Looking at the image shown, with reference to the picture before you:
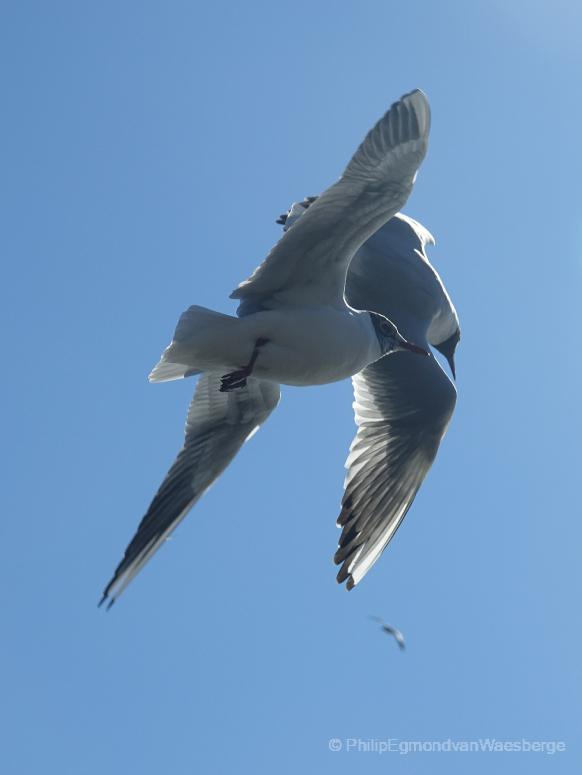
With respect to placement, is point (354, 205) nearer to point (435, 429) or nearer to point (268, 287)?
point (268, 287)

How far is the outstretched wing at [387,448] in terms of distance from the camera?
774 cm

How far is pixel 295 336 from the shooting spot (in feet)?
21.2

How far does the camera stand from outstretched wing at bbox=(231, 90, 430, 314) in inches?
235

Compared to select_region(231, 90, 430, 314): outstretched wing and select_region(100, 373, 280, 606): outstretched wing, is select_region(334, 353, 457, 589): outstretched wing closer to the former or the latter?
select_region(100, 373, 280, 606): outstretched wing

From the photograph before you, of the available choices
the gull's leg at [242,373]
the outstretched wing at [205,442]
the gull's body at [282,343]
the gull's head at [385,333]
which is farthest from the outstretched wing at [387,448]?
the gull's leg at [242,373]

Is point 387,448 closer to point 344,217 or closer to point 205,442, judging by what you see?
point 205,442

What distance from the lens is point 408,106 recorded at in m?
5.93

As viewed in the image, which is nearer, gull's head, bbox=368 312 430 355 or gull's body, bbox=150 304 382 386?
gull's body, bbox=150 304 382 386

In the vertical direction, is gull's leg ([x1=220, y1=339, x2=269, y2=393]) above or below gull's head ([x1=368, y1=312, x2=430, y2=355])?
below

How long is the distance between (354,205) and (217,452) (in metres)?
1.86

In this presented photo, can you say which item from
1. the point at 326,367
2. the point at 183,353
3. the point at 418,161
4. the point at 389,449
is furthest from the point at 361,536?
the point at 418,161

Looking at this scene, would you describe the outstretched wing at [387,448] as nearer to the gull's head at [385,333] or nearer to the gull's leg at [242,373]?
the gull's head at [385,333]

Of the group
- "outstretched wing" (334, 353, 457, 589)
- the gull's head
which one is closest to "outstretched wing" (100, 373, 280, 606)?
the gull's head

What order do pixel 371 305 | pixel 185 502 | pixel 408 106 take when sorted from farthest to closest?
pixel 371 305 < pixel 185 502 < pixel 408 106
